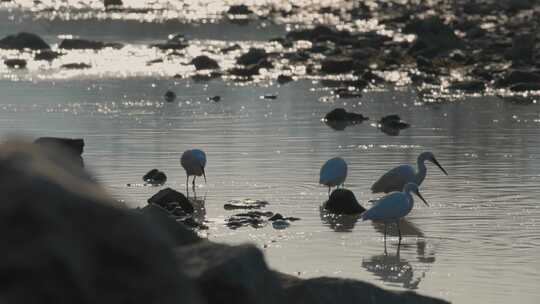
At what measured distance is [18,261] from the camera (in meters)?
2.79

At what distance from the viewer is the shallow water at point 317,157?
41.9 ft

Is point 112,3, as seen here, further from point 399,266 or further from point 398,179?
point 399,266

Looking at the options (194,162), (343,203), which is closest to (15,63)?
(194,162)

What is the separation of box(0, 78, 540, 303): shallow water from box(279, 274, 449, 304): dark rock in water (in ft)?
7.95

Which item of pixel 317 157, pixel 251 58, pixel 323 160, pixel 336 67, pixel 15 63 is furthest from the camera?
pixel 251 58

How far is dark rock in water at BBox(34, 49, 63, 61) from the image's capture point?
41.7m

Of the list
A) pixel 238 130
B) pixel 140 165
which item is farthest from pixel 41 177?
pixel 238 130

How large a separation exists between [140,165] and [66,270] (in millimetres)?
16550

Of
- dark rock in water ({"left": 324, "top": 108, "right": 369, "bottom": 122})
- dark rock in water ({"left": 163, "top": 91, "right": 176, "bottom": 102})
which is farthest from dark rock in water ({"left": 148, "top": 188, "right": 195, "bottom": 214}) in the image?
dark rock in water ({"left": 163, "top": 91, "right": 176, "bottom": 102})

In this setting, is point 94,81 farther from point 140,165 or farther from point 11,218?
point 11,218

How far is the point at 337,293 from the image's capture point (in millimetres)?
7883

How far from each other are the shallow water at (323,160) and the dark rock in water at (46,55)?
273 inches

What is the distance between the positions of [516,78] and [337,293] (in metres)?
25.7

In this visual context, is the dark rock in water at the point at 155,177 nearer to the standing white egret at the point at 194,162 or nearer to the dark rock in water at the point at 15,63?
the standing white egret at the point at 194,162
